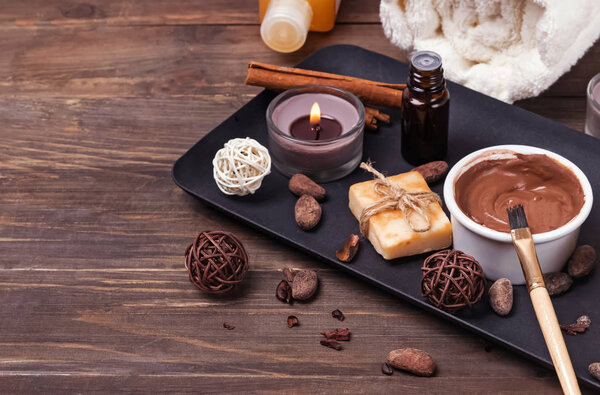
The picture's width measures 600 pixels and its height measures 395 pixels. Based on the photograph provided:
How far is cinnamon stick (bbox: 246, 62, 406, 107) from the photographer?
1658mm

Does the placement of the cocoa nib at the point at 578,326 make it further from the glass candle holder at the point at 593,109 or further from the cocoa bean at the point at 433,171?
the glass candle holder at the point at 593,109

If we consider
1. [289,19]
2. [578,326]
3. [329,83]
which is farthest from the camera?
[289,19]

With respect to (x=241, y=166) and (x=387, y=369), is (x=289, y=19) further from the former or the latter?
(x=387, y=369)

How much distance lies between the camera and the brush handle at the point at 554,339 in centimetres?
107

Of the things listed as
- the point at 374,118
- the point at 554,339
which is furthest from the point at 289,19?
the point at 554,339

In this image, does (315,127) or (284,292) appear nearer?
(284,292)

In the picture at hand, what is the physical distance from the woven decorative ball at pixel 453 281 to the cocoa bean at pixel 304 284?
0.69 feet

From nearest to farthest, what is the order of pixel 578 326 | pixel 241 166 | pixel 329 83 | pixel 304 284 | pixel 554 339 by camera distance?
pixel 554 339
pixel 578 326
pixel 304 284
pixel 241 166
pixel 329 83

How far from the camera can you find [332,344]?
4.16 feet

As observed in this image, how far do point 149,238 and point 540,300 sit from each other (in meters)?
0.75

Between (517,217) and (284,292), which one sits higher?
(517,217)

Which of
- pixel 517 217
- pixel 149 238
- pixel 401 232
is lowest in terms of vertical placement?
pixel 149 238

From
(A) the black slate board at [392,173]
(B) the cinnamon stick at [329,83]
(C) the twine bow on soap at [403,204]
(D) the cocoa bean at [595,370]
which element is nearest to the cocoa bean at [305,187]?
(A) the black slate board at [392,173]

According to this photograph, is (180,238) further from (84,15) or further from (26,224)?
(84,15)
